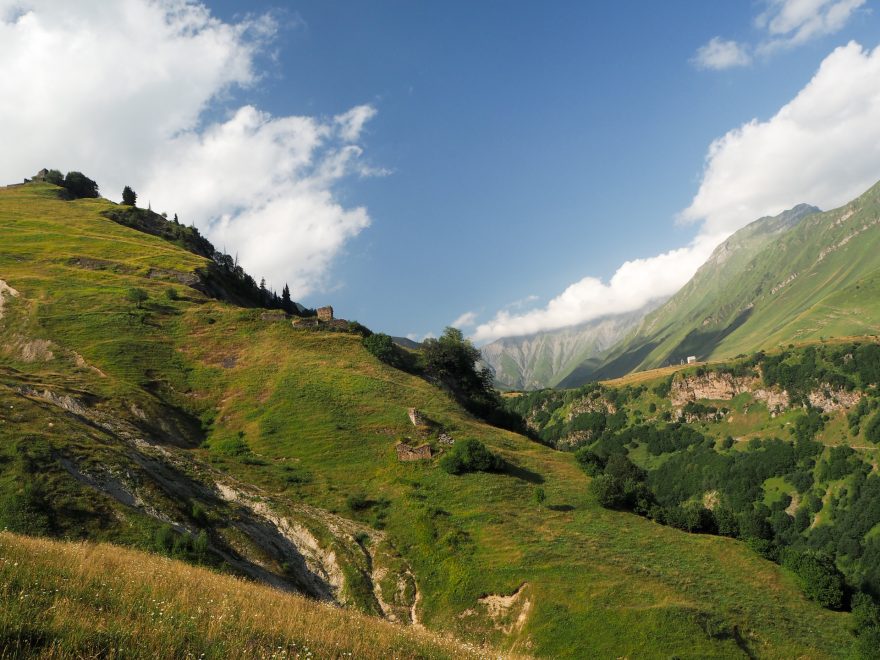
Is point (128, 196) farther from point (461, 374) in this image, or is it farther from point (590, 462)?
point (590, 462)

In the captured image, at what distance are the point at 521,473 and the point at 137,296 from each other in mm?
70653

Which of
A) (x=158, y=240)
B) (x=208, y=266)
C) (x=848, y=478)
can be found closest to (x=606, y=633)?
(x=208, y=266)

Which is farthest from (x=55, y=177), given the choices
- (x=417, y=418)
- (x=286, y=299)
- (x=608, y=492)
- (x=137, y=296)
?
(x=608, y=492)

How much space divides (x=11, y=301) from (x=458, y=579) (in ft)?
270

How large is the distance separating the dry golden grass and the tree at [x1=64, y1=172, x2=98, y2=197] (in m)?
214

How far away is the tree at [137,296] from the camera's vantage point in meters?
89.1

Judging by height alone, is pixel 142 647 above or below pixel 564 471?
above

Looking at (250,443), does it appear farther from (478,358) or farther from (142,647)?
(478,358)

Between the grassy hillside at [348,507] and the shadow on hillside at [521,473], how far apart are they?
0.24 meters

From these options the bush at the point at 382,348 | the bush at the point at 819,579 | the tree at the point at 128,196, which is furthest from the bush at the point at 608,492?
the tree at the point at 128,196

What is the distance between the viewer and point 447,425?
65.4 metres

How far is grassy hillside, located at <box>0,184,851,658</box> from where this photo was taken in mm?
33688

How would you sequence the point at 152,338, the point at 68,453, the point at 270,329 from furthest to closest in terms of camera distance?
the point at 270,329 → the point at 152,338 → the point at 68,453

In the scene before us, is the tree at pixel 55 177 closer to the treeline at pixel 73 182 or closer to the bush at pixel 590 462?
the treeline at pixel 73 182
